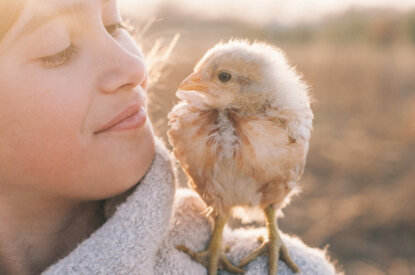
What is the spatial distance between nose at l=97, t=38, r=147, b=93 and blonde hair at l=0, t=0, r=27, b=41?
0.24m

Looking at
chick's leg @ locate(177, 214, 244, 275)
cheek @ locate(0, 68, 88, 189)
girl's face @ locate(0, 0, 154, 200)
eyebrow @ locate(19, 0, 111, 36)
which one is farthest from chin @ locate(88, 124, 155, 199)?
eyebrow @ locate(19, 0, 111, 36)

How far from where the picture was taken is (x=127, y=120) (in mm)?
1350

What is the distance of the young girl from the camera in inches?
48.0

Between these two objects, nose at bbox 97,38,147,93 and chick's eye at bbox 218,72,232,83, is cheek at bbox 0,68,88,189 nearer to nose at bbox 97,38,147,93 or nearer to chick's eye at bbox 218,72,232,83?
nose at bbox 97,38,147,93

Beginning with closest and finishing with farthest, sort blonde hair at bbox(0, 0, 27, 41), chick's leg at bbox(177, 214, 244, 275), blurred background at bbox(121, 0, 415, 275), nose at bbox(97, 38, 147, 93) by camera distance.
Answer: blonde hair at bbox(0, 0, 27, 41), nose at bbox(97, 38, 147, 93), chick's leg at bbox(177, 214, 244, 275), blurred background at bbox(121, 0, 415, 275)

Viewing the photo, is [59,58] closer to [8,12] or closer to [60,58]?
[60,58]

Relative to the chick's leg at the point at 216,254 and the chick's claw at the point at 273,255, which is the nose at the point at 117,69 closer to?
the chick's leg at the point at 216,254

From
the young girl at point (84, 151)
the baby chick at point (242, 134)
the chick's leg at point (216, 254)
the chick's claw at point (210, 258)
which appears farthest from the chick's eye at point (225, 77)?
the chick's claw at point (210, 258)

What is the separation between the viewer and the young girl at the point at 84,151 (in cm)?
122

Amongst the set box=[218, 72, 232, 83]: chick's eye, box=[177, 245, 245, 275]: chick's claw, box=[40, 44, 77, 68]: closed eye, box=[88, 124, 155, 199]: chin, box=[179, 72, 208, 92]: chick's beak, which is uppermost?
box=[40, 44, 77, 68]: closed eye

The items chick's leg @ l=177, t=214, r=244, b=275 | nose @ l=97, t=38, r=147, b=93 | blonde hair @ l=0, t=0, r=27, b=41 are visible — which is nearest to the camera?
blonde hair @ l=0, t=0, r=27, b=41

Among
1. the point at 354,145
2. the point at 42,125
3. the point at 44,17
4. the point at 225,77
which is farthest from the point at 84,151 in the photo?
the point at 354,145

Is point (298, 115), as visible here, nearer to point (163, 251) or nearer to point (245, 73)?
point (245, 73)

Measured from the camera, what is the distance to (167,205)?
1431mm
